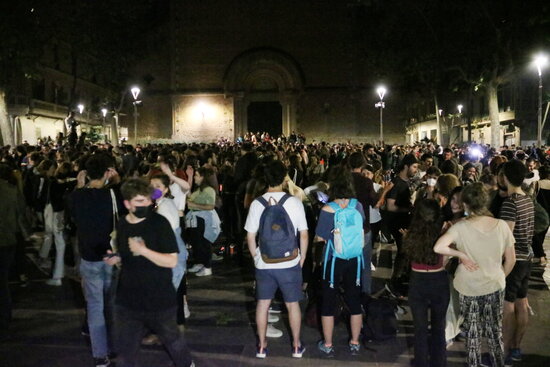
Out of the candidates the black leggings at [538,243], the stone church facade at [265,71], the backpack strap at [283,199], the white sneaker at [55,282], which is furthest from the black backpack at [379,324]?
the stone church facade at [265,71]

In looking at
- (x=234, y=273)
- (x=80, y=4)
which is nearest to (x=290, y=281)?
(x=234, y=273)

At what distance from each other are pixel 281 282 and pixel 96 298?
1.69 metres

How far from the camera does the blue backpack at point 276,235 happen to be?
17.2ft

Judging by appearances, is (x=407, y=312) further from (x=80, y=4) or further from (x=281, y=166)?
(x=80, y=4)

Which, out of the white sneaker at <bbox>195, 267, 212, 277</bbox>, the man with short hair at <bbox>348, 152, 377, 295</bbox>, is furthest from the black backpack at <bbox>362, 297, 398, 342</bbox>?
the white sneaker at <bbox>195, 267, 212, 277</bbox>

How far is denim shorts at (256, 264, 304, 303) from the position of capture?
5.33 meters

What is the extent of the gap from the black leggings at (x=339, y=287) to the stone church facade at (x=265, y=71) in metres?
35.3

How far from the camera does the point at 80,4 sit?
26.9 meters

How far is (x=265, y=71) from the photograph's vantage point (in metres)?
41.0

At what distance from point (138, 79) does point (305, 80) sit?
39.0 ft

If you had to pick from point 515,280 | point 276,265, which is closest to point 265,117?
point 276,265

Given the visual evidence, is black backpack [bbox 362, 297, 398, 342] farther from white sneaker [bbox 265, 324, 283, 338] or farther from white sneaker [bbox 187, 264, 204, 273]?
white sneaker [bbox 187, 264, 204, 273]

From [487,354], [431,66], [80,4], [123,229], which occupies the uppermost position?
[80,4]

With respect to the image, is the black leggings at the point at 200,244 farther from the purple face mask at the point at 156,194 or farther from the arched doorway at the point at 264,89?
the arched doorway at the point at 264,89
